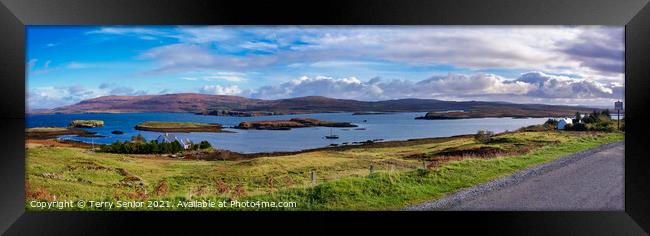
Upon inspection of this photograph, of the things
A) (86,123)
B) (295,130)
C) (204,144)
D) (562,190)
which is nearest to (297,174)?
(295,130)

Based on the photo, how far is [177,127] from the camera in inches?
312

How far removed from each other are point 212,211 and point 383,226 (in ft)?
9.07

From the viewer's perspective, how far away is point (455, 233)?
25.3 feet

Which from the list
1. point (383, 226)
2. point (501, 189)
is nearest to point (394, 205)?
point (383, 226)

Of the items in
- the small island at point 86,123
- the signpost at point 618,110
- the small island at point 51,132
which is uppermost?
the signpost at point 618,110

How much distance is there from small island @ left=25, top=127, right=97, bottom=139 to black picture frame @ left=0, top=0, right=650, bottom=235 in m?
0.17

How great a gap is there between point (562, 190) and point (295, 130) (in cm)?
451

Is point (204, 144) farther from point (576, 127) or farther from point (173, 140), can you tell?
point (576, 127)

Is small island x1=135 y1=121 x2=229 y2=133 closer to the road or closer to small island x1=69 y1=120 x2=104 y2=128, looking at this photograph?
small island x1=69 y1=120 x2=104 y2=128

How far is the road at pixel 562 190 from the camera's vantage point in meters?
7.86

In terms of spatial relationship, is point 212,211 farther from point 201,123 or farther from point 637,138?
point 637,138

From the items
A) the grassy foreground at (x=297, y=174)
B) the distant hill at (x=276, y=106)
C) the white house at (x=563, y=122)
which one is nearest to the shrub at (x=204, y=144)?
the grassy foreground at (x=297, y=174)

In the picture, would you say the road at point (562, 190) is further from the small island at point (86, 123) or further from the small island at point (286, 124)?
the small island at point (86, 123)

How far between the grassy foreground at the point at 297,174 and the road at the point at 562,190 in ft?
0.56
